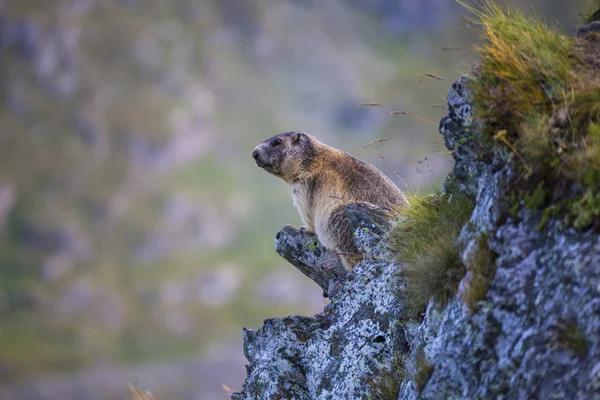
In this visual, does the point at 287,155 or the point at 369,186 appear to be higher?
the point at 287,155

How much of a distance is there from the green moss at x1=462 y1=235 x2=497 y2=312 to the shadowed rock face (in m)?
0.09

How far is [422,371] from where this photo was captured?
9.44m

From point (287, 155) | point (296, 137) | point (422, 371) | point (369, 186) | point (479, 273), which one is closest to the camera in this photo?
point (479, 273)

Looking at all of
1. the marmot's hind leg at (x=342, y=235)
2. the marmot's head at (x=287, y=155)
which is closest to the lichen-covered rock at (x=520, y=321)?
the marmot's hind leg at (x=342, y=235)

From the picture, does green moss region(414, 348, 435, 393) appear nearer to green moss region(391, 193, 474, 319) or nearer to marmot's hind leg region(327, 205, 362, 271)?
green moss region(391, 193, 474, 319)

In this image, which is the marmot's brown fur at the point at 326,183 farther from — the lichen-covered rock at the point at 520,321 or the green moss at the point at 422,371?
the lichen-covered rock at the point at 520,321

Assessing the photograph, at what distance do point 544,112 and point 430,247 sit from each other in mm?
2324

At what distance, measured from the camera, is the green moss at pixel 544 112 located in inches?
334

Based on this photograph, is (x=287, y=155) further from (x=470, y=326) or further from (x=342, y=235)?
(x=470, y=326)

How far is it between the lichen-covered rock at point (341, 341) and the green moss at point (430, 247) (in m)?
0.73

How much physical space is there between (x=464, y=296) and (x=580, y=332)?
1.73 meters

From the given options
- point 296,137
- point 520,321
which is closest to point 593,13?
point 520,321

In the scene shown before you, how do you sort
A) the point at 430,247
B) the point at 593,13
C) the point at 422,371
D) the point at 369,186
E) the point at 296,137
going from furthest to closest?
the point at 296,137 < the point at 369,186 < the point at 593,13 < the point at 430,247 < the point at 422,371

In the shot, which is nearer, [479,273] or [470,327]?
[470,327]
